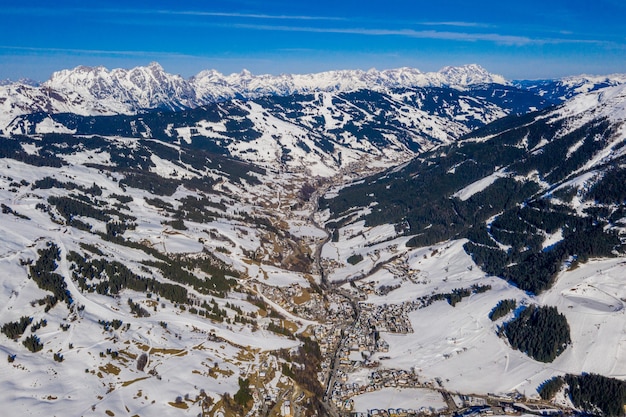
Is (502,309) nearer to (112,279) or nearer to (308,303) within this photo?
(308,303)

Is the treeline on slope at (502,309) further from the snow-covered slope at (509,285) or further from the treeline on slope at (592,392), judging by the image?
the treeline on slope at (592,392)

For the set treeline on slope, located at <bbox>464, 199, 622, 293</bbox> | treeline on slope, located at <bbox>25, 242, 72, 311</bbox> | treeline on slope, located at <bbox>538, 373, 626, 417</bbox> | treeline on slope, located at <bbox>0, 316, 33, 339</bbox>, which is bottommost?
treeline on slope, located at <bbox>0, 316, 33, 339</bbox>

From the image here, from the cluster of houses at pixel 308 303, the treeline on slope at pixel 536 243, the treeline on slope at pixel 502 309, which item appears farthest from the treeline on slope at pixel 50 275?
the treeline on slope at pixel 536 243

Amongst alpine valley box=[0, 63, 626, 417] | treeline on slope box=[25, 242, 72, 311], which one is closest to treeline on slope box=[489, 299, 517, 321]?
alpine valley box=[0, 63, 626, 417]

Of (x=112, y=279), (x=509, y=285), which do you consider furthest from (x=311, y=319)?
(x=509, y=285)

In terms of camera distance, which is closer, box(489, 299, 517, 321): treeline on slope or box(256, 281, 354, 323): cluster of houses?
box(489, 299, 517, 321): treeline on slope

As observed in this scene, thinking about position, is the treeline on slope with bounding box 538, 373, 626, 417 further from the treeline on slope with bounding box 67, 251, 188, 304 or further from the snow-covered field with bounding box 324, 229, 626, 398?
the treeline on slope with bounding box 67, 251, 188, 304

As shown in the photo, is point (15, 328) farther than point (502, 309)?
No
